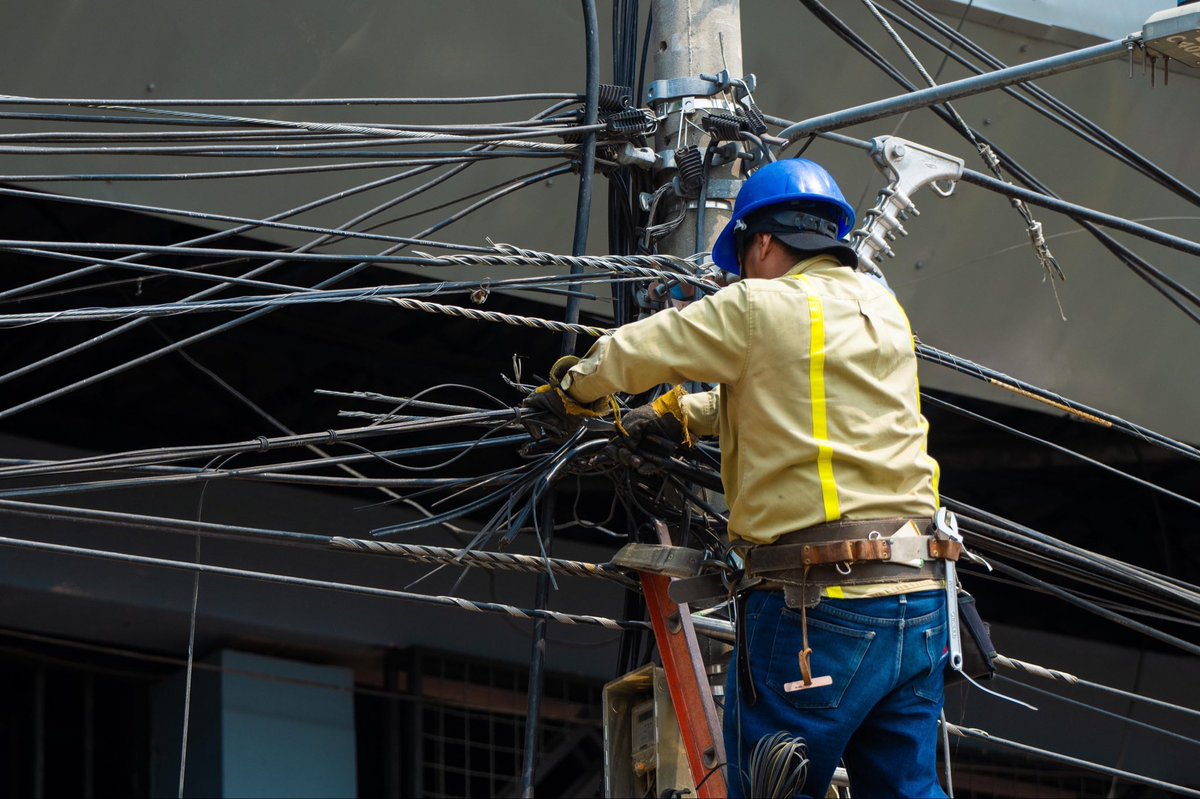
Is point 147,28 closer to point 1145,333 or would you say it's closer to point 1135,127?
point 1135,127

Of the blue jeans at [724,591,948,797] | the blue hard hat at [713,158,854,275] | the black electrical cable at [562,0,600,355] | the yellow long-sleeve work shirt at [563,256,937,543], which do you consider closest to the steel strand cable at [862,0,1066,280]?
the black electrical cable at [562,0,600,355]

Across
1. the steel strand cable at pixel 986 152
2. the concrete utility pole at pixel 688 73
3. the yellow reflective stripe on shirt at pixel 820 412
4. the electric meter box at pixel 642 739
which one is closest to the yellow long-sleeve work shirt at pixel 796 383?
the yellow reflective stripe on shirt at pixel 820 412

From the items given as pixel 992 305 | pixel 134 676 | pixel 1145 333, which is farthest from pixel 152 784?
pixel 1145 333

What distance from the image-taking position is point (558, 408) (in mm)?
3730

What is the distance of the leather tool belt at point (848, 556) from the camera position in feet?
11.0

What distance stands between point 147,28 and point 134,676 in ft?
14.7

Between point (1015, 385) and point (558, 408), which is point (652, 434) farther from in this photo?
point (1015, 385)

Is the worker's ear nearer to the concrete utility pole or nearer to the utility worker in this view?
the utility worker

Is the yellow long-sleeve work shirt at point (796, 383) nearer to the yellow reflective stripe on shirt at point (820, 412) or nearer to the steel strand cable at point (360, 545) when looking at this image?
the yellow reflective stripe on shirt at point (820, 412)

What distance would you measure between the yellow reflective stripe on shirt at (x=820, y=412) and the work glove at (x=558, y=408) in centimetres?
55

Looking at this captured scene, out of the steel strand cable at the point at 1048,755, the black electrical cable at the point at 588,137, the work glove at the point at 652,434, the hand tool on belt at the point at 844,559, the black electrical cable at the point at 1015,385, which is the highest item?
the black electrical cable at the point at 588,137

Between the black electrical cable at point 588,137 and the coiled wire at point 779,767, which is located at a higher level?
the black electrical cable at point 588,137

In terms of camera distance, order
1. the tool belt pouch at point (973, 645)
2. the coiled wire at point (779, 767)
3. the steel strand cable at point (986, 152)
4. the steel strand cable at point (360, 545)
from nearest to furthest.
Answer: the coiled wire at point (779, 767), the tool belt pouch at point (973, 645), the steel strand cable at point (360, 545), the steel strand cable at point (986, 152)

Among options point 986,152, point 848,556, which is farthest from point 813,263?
point 986,152
